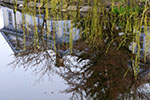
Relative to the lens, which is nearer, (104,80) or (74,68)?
(104,80)

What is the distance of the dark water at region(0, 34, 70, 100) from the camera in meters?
1.74

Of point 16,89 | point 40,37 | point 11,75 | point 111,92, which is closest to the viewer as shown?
point 111,92

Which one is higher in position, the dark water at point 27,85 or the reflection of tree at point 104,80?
the reflection of tree at point 104,80

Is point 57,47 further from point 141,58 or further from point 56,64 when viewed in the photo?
point 141,58

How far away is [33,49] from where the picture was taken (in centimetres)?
225

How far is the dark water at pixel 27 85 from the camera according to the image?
174 cm

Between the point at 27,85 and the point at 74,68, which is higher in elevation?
the point at 74,68

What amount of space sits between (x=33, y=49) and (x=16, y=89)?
0.51m

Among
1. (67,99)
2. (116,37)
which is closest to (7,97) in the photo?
(67,99)

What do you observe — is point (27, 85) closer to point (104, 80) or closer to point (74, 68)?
point (74, 68)

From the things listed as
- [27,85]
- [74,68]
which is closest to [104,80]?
[74,68]

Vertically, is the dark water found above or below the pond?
below

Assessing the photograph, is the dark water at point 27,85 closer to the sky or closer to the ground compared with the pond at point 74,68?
closer to the ground

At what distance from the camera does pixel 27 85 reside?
6.19ft
